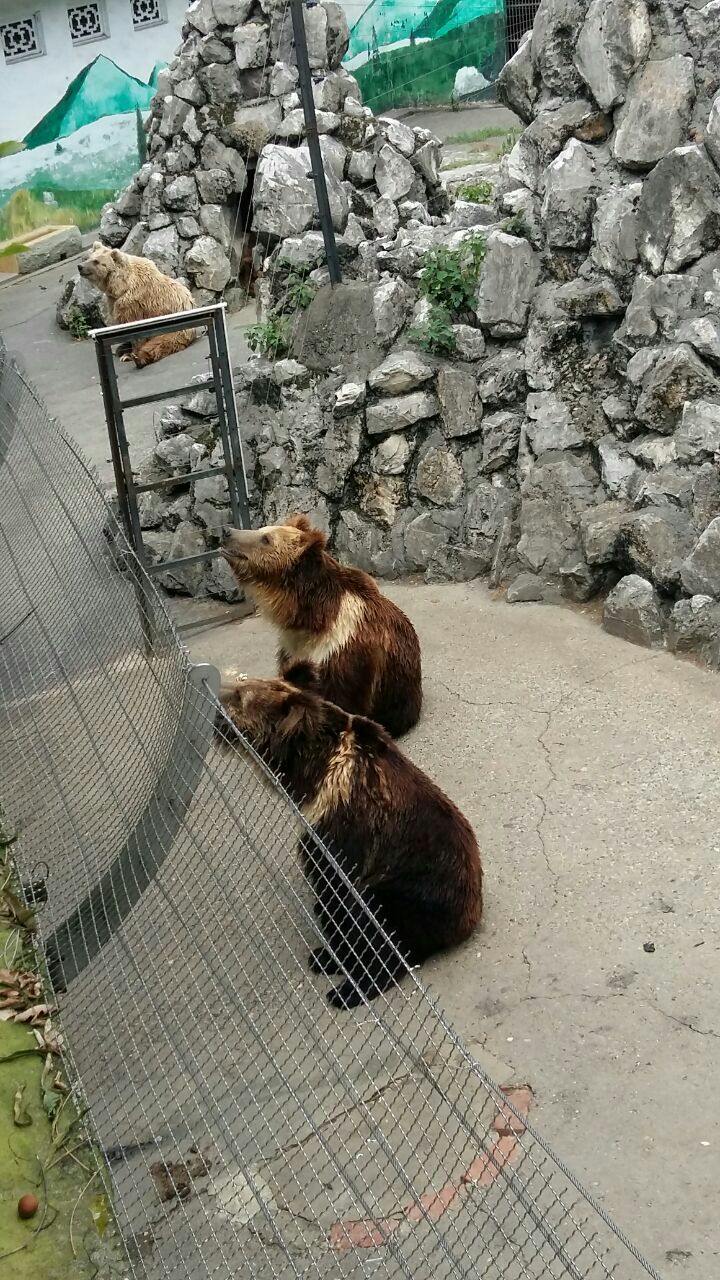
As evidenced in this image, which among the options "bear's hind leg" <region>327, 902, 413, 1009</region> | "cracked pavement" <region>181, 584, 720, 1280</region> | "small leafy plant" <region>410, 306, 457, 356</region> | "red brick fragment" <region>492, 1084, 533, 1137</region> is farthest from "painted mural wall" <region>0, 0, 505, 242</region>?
"red brick fragment" <region>492, 1084, 533, 1137</region>

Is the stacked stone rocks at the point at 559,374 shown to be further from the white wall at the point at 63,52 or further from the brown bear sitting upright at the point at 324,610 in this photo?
the white wall at the point at 63,52

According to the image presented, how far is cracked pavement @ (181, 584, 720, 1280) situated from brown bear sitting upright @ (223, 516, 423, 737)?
499 mm

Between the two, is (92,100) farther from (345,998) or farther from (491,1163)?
(491,1163)

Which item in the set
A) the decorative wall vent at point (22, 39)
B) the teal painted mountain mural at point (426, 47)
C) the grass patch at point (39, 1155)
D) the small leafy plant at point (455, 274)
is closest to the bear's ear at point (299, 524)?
the grass patch at point (39, 1155)

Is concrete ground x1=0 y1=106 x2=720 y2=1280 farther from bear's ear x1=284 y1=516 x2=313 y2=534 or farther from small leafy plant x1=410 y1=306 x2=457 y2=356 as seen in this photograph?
small leafy plant x1=410 y1=306 x2=457 y2=356

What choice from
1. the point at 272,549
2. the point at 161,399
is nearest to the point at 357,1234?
the point at 272,549

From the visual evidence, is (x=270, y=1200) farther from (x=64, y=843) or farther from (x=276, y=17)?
(x=276, y=17)

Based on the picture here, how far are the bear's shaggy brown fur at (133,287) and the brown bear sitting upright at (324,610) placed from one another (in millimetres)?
8148

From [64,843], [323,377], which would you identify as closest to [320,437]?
[323,377]

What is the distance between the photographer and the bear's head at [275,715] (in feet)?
14.3

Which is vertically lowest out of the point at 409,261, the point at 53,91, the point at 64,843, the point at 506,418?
the point at 64,843

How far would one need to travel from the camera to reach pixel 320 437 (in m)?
8.49

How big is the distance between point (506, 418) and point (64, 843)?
414 centimetres

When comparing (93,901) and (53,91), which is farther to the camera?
(53,91)
